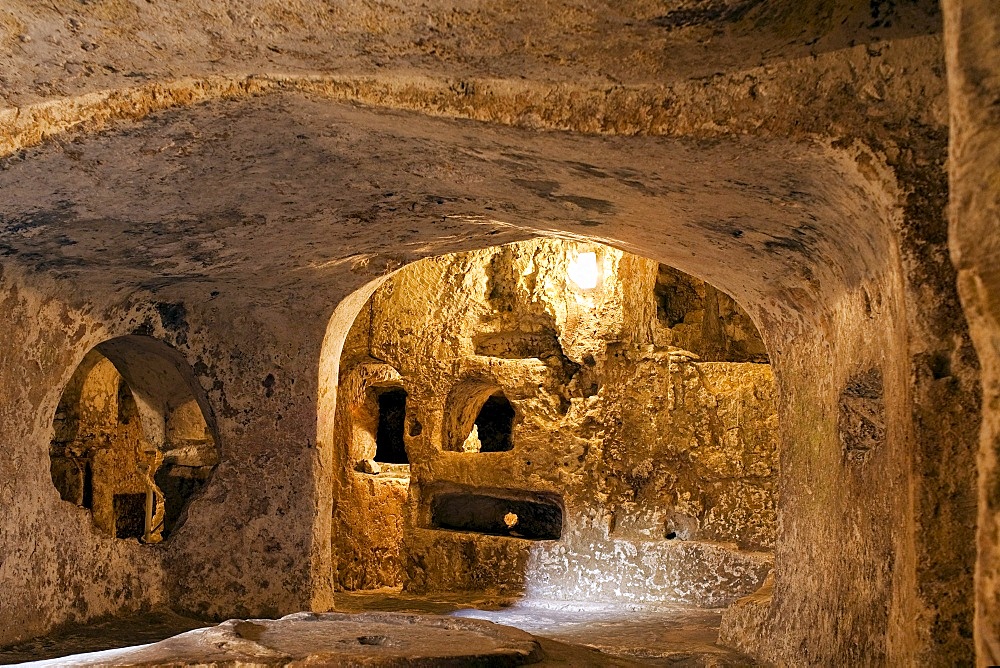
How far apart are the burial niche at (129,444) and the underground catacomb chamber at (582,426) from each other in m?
1.80

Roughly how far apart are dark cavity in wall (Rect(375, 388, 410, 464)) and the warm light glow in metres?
3.80

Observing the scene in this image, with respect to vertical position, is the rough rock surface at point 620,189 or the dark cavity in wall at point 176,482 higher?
the rough rock surface at point 620,189

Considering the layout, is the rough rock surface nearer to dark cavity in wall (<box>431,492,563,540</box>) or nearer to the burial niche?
the burial niche

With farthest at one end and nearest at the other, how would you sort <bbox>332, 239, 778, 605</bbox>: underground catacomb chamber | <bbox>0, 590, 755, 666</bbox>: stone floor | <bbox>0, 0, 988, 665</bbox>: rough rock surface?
<bbox>332, 239, 778, 605</bbox>: underground catacomb chamber → <bbox>0, 590, 755, 666</bbox>: stone floor → <bbox>0, 0, 988, 665</bbox>: rough rock surface

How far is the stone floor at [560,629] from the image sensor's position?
380 centimetres

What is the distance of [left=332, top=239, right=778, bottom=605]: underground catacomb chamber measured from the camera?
6414mm

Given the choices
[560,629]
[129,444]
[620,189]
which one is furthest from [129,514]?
[620,189]

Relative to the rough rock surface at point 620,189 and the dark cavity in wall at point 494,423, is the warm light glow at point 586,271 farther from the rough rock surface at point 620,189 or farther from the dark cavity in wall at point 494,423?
the dark cavity in wall at point 494,423

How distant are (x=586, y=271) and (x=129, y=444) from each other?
18.1 ft

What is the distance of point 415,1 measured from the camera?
81.7 inches

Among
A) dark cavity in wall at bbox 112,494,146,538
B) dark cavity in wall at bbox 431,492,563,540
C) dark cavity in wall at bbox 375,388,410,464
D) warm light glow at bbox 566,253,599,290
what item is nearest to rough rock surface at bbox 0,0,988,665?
warm light glow at bbox 566,253,599,290

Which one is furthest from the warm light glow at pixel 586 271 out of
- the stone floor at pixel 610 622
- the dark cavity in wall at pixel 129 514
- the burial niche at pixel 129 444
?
the dark cavity in wall at pixel 129 514

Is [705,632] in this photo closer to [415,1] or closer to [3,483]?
[3,483]

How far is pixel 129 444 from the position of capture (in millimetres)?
9695
